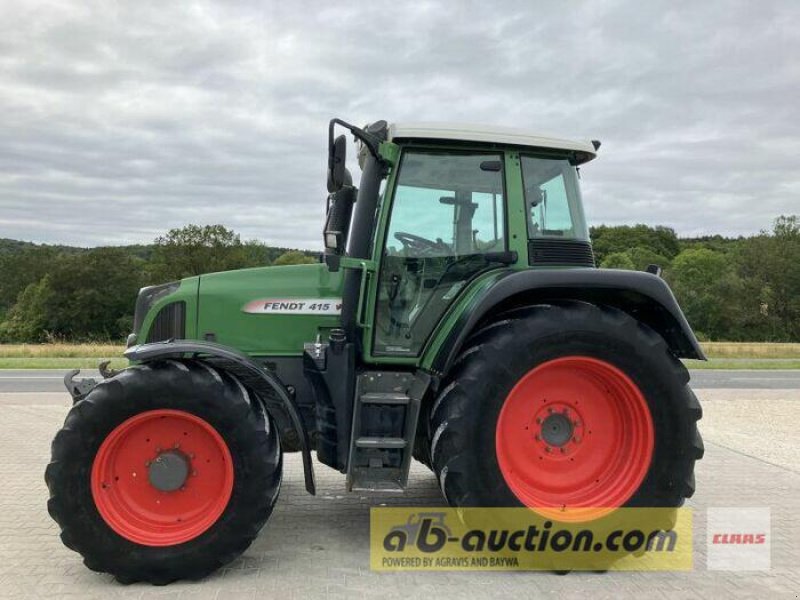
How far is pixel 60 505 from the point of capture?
3.29 meters

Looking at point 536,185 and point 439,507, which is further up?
point 536,185

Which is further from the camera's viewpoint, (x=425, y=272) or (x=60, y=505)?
(x=425, y=272)

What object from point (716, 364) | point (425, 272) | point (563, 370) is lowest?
point (716, 364)

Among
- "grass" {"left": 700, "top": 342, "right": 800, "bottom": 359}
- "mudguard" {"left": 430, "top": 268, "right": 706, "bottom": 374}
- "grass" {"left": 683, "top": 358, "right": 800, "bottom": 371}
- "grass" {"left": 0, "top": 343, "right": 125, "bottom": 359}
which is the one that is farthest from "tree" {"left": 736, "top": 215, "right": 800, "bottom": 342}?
"mudguard" {"left": 430, "top": 268, "right": 706, "bottom": 374}

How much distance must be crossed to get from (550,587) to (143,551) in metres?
2.14

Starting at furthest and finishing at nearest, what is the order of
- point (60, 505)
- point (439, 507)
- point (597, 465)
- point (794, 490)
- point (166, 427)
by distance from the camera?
point (794, 490)
point (439, 507)
point (597, 465)
point (166, 427)
point (60, 505)

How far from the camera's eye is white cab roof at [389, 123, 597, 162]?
12.3 ft

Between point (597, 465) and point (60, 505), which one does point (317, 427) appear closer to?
point (60, 505)

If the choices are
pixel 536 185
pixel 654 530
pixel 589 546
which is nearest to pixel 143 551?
pixel 589 546

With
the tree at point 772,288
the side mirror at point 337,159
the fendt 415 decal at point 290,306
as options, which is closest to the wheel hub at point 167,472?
the fendt 415 decal at point 290,306

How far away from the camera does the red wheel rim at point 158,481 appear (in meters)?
3.41

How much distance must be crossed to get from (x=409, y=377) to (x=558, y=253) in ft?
3.91

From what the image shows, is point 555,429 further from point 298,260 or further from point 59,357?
point 59,357

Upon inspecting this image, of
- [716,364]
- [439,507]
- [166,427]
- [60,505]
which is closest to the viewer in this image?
[60,505]
